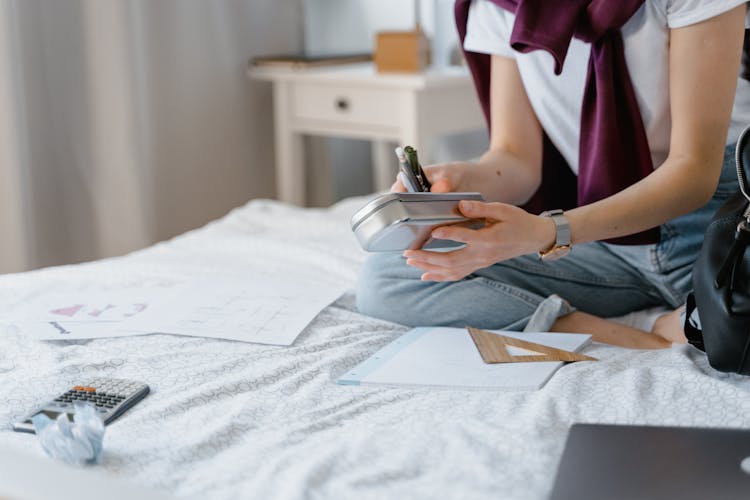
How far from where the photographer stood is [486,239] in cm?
98

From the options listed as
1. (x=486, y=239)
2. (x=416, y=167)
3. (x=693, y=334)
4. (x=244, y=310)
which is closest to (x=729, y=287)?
(x=693, y=334)

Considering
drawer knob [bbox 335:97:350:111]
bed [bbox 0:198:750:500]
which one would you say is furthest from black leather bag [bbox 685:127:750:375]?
drawer knob [bbox 335:97:350:111]

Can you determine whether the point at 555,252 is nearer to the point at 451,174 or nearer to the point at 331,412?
the point at 451,174

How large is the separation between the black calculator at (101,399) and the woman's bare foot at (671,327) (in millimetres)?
602

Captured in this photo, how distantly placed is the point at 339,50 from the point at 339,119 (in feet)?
1.67

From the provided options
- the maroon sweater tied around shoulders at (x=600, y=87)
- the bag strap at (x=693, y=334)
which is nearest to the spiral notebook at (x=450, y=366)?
the bag strap at (x=693, y=334)

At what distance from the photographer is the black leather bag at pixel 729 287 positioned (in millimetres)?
919

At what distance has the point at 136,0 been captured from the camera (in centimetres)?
223

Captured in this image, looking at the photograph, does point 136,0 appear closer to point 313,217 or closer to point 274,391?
point 313,217

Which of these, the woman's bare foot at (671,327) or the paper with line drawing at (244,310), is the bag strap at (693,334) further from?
the paper with line drawing at (244,310)

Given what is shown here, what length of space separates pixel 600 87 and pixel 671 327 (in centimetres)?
30

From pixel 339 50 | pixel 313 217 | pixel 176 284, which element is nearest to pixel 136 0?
pixel 339 50

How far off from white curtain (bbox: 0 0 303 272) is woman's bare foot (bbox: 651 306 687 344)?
1.34 m

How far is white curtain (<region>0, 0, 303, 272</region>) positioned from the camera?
6.70 feet
